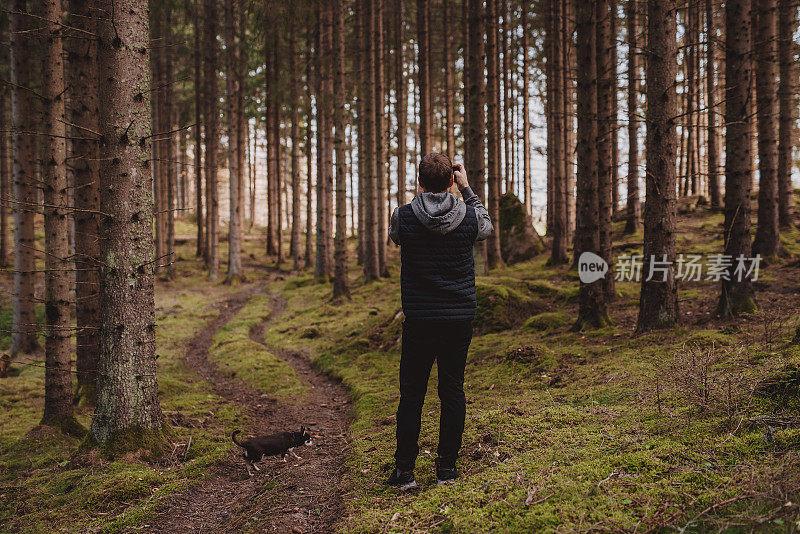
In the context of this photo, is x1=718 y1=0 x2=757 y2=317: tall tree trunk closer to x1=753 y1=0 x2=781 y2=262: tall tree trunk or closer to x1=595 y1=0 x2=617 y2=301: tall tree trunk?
x1=595 y1=0 x2=617 y2=301: tall tree trunk

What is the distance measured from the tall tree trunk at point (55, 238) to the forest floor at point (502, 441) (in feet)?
1.79

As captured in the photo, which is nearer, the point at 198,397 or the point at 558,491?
the point at 558,491

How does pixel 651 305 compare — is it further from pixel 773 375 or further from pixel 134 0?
pixel 134 0

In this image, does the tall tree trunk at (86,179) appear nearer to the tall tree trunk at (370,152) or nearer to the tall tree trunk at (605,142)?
the tall tree trunk at (605,142)

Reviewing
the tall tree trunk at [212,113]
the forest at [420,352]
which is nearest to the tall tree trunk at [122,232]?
the forest at [420,352]

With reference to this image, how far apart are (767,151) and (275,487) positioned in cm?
1266

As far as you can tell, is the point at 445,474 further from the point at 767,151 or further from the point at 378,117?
the point at 378,117

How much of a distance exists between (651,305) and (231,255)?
19.3 metres

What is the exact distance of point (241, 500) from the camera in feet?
15.2

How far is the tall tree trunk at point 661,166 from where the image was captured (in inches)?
290

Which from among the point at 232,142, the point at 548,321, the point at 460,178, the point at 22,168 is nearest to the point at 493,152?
the point at 548,321

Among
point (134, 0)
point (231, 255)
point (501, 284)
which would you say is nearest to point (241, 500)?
point (134, 0)

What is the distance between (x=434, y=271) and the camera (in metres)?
3.79

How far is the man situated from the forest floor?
1.65 ft
